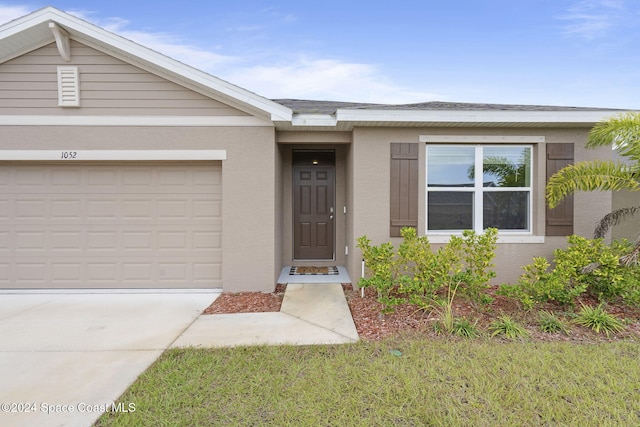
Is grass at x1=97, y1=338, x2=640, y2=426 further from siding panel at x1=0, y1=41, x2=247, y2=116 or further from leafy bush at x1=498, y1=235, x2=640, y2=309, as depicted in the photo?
siding panel at x1=0, y1=41, x2=247, y2=116

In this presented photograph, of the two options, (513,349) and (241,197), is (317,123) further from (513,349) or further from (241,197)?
(513,349)

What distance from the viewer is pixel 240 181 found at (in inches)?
196

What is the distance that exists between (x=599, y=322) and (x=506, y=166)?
269 cm

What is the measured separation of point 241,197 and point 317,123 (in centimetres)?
174

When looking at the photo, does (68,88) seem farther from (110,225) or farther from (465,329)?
(465,329)

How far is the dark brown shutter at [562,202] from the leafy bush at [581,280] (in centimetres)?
70

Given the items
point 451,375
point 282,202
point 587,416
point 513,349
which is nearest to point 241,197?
point 282,202

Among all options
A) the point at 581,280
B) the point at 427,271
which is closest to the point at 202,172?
the point at 427,271

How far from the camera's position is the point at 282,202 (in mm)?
6355

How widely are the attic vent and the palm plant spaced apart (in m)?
7.53

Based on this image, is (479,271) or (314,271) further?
(314,271)

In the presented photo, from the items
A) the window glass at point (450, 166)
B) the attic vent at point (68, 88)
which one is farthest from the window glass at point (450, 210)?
the attic vent at point (68, 88)

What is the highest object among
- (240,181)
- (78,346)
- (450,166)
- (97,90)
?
(97,90)

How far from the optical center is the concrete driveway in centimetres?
223
